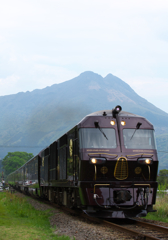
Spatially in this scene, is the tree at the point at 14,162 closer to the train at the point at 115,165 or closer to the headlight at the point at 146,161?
the train at the point at 115,165

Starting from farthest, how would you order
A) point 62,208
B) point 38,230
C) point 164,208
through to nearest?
point 62,208
point 164,208
point 38,230

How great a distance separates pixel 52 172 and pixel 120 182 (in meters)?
7.75

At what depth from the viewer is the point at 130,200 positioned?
11617 millimetres

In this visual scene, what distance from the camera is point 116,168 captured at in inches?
463

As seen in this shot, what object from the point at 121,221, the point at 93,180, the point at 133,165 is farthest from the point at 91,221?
the point at 133,165

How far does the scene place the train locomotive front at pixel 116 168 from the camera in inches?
456

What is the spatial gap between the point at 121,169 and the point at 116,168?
0.21 m

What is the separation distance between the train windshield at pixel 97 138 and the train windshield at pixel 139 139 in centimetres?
48

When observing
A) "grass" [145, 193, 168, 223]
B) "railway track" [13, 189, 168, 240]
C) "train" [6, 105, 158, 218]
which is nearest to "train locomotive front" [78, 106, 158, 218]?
"train" [6, 105, 158, 218]

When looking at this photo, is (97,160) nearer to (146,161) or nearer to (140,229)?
(146,161)

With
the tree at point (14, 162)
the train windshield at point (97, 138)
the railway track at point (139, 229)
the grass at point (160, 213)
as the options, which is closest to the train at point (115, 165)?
the train windshield at point (97, 138)

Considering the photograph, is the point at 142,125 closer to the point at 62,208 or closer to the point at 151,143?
the point at 151,143

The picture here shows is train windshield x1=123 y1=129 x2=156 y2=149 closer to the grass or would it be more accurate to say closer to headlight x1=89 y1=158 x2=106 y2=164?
headlight x1=89 y1=158 x2=106 y2=164

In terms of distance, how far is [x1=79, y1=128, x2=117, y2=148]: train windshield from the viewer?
11930 millimetres
